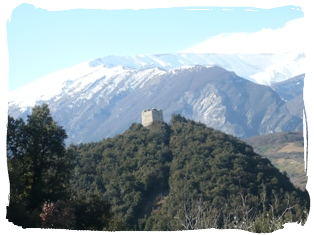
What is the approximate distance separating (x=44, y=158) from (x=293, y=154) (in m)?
116

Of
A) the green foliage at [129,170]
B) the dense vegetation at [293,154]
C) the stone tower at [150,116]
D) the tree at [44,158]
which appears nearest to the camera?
the tree at [44,158]

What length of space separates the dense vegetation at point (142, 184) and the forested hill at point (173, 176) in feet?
0.35

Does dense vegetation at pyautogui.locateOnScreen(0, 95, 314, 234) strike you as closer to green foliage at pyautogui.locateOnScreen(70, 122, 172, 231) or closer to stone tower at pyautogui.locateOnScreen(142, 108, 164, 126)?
green foliage at pyautogui.locateOnScreen(70, 122, 172, 231)

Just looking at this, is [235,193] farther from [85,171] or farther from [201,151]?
[85,171]

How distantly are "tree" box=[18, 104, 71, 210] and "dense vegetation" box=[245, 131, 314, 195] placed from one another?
68643 millimetres

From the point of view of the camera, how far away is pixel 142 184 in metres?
57.1

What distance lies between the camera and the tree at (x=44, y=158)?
2801cm

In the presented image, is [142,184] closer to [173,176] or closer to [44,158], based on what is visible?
[173,176]

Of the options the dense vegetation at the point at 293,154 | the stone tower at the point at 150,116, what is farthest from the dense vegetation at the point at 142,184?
the dense vegetation at the point at 293,154

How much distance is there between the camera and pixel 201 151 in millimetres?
61375

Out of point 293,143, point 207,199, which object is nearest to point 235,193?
point 207,199

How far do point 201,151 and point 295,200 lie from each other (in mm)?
13818

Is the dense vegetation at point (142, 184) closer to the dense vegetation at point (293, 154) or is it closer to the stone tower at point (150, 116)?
the stone tower at point (150, 116)

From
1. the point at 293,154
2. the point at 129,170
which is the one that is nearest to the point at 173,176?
the point at 129,170
